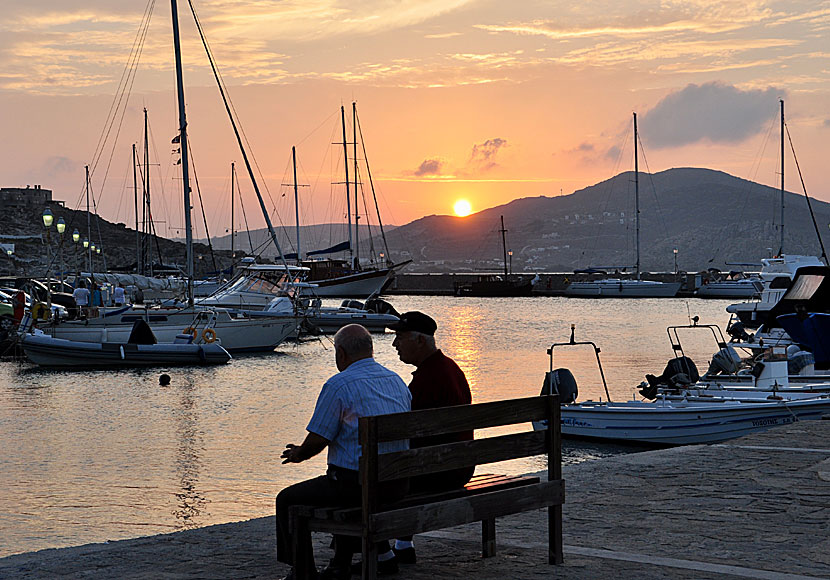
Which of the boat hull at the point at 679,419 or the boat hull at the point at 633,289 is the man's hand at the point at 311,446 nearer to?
the boat hull at the point at 679,419

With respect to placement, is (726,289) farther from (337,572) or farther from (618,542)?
(337,572)

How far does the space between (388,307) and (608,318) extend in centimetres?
2381

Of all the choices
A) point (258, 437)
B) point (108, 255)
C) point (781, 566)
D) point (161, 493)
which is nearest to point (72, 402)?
point (258, 437)

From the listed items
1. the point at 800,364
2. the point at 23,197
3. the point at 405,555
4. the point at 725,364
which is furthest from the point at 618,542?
the point at 23,197

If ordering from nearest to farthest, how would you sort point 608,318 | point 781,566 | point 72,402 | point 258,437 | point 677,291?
point 781,566
point 258,437
point 72,402
point 608,318
point 677,291

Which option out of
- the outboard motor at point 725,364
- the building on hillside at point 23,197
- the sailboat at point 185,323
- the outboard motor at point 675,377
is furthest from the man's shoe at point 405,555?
the building on hillside at point 23,197

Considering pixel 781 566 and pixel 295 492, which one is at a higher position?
pixel 295 492

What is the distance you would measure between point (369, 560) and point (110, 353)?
1195 inches

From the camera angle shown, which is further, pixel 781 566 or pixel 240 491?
pixel 240 491

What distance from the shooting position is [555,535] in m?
6.68

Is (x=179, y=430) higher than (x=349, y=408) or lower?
lower

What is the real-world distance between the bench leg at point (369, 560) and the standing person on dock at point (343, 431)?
0.33 meters

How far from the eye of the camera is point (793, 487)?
9.41 metres

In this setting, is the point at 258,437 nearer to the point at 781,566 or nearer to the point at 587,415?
the point at 587,415
